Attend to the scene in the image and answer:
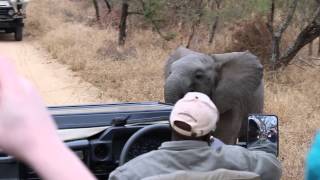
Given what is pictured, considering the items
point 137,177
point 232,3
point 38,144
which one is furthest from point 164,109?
point 232,3

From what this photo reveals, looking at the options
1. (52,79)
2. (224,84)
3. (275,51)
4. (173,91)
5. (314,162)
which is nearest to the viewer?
(314,162)

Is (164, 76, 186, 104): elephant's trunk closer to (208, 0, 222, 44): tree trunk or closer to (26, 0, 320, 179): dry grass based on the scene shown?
(26, 0, 320, 179): dry grass

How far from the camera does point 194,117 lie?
1.97 meters

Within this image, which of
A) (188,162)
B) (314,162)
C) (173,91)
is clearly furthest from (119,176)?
(173,91)

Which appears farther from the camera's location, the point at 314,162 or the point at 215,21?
the point at 215,21

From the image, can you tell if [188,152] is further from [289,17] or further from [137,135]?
[289,17]

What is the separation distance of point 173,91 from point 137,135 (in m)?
2.37

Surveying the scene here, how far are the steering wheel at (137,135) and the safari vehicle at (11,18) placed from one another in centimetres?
1289

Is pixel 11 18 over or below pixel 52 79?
over

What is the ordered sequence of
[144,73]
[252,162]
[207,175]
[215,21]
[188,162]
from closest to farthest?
[207,175] → [188,162] → [252,162] → [144,73] → [215,21]

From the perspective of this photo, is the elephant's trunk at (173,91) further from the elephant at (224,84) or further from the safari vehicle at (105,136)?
the safari vehicle at (105,136)

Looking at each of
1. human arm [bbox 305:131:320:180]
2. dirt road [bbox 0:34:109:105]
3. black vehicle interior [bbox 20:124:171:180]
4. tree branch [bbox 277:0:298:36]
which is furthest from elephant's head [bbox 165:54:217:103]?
tree branch [bbox 277:0:298:36]

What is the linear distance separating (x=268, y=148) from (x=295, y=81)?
7.96 metres

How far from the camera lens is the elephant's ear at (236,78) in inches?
206
